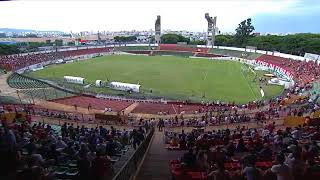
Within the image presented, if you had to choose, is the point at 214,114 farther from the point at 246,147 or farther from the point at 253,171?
the point at 253,171

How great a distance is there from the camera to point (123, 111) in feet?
111

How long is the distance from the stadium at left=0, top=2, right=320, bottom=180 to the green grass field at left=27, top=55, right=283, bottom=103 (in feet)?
0.47

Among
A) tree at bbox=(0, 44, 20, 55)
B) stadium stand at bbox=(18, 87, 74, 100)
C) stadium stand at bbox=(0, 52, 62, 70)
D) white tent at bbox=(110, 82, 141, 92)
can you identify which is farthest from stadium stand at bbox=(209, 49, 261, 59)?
stadium stand at bbox=(18, 87, 74, 100)

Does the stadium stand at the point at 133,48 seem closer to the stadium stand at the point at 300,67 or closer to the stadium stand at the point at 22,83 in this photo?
the stadium stand at the point at 300,67

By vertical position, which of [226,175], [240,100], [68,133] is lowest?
[240,100]

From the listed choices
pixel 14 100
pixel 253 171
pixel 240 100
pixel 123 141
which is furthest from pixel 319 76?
pixel 253 171

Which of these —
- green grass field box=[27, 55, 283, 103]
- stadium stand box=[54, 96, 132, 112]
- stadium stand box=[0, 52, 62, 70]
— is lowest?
stadium stand box=[54, 96, 132, 112]

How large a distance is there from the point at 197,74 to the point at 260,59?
78.7ft

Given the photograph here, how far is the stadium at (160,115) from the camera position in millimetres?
8688

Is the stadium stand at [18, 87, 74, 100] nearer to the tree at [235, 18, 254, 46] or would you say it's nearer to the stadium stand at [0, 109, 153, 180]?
the stadium stand at [0, 109, 153, 180]

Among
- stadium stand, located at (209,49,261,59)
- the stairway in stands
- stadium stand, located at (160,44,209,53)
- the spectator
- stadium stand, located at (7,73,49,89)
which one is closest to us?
the spectator

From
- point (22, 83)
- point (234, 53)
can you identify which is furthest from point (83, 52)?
point (22, 83)

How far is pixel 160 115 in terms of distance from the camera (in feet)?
108

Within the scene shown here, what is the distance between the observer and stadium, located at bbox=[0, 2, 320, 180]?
869cm
